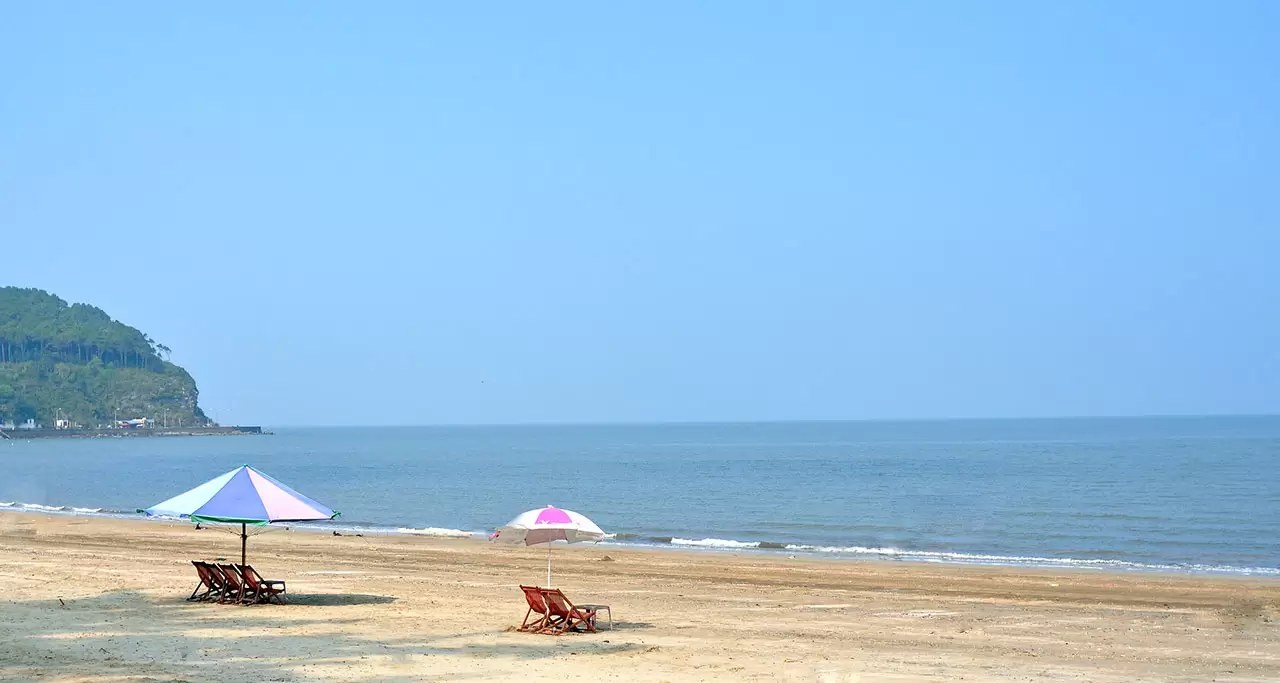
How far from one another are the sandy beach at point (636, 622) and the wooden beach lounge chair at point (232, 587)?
503 millimetres

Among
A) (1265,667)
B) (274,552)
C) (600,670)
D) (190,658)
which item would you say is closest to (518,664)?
(600,670)

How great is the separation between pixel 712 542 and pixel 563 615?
22.0m

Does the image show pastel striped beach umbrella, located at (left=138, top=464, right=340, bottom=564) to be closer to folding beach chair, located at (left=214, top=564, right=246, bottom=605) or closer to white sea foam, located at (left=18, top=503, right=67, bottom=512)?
folding beach chair, located at (left=214, top=564, right=246, bottom=605)

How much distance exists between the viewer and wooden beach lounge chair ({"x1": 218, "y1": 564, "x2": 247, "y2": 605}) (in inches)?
782

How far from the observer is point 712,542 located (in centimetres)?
3875

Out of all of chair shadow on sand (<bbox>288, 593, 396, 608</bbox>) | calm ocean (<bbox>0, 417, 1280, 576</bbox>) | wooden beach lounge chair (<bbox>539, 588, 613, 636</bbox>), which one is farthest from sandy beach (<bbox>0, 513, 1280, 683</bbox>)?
calm ocean (<bbox>0, 417, 1280, 576</bbox>)

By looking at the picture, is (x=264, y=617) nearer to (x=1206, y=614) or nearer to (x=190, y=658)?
(x=190, y=658)

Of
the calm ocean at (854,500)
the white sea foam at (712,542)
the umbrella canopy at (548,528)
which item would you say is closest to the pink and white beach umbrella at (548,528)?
the umbrella canopy at (548,528)

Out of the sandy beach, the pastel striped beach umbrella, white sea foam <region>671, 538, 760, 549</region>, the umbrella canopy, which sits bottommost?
white sea foam <region>671, 538, 760, 549</region>

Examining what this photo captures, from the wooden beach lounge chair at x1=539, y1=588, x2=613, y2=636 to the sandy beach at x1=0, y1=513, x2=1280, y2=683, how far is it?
1.17 ft

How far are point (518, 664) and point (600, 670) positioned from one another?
99cm

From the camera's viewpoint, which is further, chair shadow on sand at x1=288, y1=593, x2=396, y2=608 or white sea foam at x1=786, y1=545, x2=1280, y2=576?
white sea foam at x1=786, y1=545, x2=1280, y2=576

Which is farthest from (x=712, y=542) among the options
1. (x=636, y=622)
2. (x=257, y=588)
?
(x=257, y=588)

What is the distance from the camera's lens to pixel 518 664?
14492 mm
